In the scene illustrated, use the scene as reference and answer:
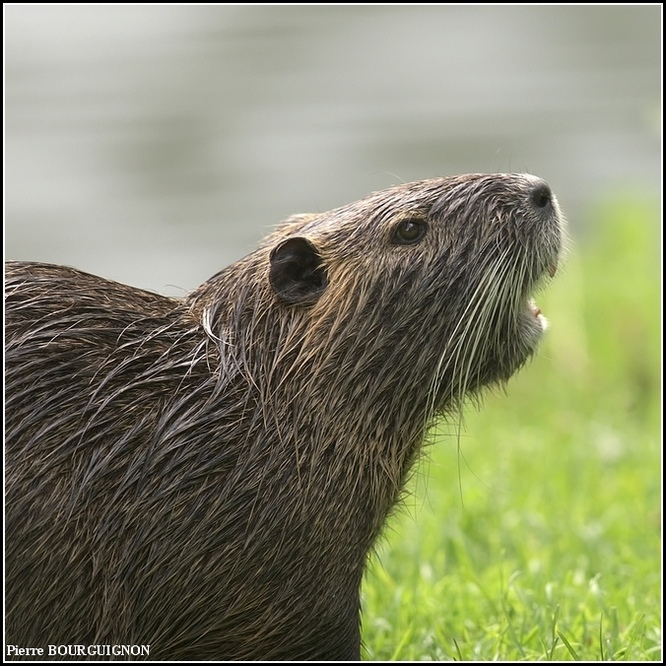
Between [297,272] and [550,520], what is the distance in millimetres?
2037

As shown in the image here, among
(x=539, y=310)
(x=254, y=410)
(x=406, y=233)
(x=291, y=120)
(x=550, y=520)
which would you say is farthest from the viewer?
(x=291, y=120)

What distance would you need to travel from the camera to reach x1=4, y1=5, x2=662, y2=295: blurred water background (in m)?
11.8

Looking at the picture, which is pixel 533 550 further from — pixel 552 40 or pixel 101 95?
pixel 552 40

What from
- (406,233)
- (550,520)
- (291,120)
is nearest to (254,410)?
(406,233)

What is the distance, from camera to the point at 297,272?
333 centimetres

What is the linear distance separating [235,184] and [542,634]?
371 inches

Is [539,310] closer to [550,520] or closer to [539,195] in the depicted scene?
[539,195]

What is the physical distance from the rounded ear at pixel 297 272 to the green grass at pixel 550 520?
1.94ft

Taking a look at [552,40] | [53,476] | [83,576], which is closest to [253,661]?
[83,576]

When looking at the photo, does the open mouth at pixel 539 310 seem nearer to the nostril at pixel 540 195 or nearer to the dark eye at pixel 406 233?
the nostril at pixel 540 195

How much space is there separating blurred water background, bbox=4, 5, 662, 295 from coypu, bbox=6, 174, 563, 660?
23.3 feet

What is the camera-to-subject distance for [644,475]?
5301mm

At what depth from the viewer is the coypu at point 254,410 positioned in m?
2.98

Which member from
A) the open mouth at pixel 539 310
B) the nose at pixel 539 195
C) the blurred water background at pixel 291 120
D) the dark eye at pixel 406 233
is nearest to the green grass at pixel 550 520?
the open mouth at pixel 539 310
